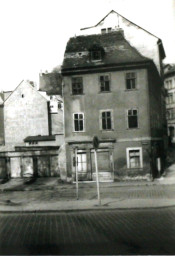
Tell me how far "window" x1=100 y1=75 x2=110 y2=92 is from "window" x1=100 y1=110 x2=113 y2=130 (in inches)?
51.3

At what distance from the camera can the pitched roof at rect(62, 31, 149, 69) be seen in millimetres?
19875

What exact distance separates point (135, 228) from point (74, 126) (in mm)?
13178

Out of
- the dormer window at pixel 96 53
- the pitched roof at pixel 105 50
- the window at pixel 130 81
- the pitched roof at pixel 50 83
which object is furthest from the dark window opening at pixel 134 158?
the pitched roof at pixel 50 83

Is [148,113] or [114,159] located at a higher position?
[148,113]

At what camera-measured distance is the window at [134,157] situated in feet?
65.3

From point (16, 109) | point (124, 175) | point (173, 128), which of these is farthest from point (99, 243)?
point (16, 109)

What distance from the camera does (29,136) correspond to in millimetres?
29797

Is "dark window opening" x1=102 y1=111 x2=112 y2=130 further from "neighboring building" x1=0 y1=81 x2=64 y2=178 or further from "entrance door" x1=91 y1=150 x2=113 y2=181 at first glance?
"neighboring building" x1=0 y1=81 x2=64 y2=178

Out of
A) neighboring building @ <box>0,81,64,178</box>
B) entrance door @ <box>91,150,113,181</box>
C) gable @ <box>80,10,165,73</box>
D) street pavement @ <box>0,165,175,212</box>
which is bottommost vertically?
street pavement @ <box>0,165,175,212</box>

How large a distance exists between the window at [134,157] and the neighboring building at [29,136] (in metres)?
4.11

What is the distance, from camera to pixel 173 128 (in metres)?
26.6

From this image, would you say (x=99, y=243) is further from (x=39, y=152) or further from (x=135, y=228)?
(x=39, y=152)

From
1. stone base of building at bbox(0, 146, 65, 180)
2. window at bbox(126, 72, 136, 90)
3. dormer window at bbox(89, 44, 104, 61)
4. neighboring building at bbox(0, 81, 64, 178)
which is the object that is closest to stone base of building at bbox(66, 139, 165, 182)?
neighboring building at bbox(0, 81, 64, 178)

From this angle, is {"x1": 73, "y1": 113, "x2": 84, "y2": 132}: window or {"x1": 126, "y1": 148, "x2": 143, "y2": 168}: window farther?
{"x1": 73, "y1": 113, "x2": 84, "y2": 132}: window
